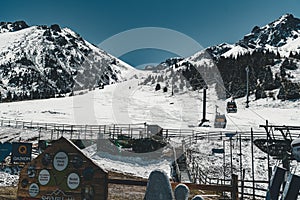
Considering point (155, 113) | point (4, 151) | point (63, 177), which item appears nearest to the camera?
point (63, 177)

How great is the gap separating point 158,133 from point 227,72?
85.0 m

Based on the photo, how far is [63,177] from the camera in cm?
742

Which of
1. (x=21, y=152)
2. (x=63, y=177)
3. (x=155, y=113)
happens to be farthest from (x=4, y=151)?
(x=155, y=113)

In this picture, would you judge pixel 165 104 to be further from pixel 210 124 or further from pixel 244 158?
pixel 244 158

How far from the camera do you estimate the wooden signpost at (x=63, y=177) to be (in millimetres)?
7355

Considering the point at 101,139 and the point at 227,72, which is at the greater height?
the point at 227,72

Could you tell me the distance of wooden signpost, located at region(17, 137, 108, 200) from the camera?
24.1ft

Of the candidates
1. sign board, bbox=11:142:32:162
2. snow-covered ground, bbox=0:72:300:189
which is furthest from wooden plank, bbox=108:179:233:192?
snow-covered ground, bbox=0:72:300:189

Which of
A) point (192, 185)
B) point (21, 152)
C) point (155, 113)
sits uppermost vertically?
point (155, 113)

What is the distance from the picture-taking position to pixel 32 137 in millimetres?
38719

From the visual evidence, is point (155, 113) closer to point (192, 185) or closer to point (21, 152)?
point (21, 152)

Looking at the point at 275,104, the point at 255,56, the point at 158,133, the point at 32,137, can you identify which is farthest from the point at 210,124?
the point at 255,56

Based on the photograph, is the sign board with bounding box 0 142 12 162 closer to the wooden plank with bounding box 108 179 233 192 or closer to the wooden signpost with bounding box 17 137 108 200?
the wooden signpost with bounding box 17 137 108 200

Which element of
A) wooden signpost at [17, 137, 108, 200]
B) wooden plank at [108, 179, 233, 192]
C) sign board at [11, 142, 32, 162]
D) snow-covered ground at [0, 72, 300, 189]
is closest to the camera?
wooden signpost at [17, 137, 108, 200]
